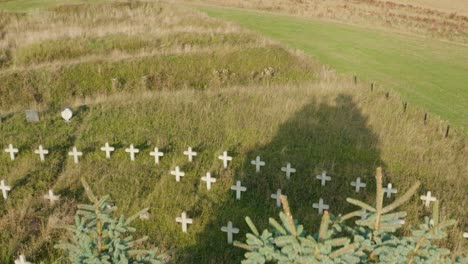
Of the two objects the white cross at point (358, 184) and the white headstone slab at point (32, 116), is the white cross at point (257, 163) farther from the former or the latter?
the white headstone slab at point (32, 116)

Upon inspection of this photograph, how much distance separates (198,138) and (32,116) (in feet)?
15.5

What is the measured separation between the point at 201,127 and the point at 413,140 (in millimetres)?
5818

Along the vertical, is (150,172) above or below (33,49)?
below

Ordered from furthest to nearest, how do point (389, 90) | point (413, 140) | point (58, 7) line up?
point (58, 7) < point (389, 90) < point (413, 140)

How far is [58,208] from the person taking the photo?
294 inches

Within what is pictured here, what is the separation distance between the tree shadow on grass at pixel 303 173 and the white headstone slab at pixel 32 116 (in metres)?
6.07

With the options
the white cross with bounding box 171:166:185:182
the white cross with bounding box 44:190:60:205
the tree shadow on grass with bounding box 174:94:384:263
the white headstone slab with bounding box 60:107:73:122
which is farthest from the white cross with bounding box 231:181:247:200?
the white headstone slab with bounding box 60:107:73:122

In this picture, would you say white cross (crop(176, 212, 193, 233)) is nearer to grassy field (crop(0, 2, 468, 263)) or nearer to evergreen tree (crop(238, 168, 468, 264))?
grassy field (crop(0, 2, 468, 263))

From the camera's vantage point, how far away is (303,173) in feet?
29.9

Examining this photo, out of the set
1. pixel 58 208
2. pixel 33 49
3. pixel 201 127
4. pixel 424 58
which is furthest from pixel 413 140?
pixel 33 49

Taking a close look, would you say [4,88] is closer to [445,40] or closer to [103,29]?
[103,29]

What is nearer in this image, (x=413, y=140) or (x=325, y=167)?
(x=325, y=167)

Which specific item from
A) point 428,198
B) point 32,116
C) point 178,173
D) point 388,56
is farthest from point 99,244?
point 388,56

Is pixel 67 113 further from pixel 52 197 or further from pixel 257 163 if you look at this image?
pixel 257 163
